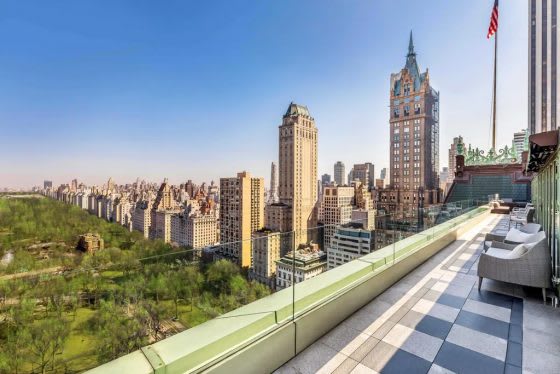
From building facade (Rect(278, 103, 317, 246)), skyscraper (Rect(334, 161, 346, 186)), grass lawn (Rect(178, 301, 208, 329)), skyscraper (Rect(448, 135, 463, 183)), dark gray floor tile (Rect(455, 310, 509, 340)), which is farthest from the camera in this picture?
skyscraper (Rect(334, 161, 346, 186))

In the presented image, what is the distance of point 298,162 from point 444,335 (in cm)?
5664

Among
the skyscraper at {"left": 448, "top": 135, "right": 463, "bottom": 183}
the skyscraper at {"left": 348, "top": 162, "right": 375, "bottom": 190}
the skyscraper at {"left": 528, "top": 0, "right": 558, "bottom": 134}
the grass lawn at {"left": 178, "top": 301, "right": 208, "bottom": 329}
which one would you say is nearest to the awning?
the grass lawn at {"left": 178, "top": 301, "right": 208, "bottom": 329}

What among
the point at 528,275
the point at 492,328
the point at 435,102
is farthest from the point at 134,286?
the point at 435,102

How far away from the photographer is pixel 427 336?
7.79 ft

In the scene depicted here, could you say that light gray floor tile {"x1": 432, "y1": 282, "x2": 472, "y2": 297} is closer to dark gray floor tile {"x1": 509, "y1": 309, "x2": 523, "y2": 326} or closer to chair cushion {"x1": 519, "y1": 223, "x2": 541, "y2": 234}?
dark gray floor tile {"x1": 509, "y1": 309, "x2": 523, "y2": 326}

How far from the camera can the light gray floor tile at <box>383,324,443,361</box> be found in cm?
214

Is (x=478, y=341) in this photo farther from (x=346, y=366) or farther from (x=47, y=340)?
(x=47, y=340)

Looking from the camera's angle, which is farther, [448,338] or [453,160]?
[453,160]

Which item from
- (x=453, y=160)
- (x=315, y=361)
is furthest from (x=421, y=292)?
(x=453, y=160)

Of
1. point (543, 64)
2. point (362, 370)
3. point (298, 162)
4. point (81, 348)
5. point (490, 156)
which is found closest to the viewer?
point (81, 348)

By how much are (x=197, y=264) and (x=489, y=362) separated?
2455 millimetres

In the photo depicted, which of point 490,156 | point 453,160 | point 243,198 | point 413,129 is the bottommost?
point 243,198

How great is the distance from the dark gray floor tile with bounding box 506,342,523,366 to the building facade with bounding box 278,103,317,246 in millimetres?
49565

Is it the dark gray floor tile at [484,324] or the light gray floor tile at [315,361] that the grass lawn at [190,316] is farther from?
the dark gray floor tile at [484,324]
